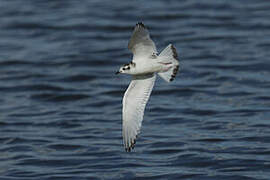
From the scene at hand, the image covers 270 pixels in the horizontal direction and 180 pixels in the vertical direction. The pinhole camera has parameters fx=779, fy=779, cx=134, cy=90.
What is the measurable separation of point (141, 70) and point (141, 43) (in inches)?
16.3

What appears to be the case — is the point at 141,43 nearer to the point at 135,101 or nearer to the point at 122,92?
the point at 135,101

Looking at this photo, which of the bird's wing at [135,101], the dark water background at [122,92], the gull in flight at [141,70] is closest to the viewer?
the gull in flight at [141,70]

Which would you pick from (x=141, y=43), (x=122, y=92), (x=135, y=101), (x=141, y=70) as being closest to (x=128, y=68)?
(x=141, y=70)

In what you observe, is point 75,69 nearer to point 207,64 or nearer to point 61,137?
point 207,64

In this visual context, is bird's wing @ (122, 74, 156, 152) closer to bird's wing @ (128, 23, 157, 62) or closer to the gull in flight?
the gull in flight

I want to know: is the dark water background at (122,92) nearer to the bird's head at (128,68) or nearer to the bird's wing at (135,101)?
the bird's wing at (135,101)

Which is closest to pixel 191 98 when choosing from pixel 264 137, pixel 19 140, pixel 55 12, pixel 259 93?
pixel 259 93

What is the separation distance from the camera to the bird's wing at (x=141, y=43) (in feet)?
29.4

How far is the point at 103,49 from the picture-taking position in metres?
18.1

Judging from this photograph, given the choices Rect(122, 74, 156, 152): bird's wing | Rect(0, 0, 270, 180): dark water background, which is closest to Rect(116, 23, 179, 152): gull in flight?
Rect(122, 74, 156, 152): bird's wing

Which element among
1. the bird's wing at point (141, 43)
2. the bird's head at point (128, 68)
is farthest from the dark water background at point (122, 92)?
the bird's wing at point (141, 43)

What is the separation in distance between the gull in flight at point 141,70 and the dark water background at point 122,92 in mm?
1421

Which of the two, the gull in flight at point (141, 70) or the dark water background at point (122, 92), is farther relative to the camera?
the dark water background at point (122, 92)

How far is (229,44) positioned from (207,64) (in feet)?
4.35
